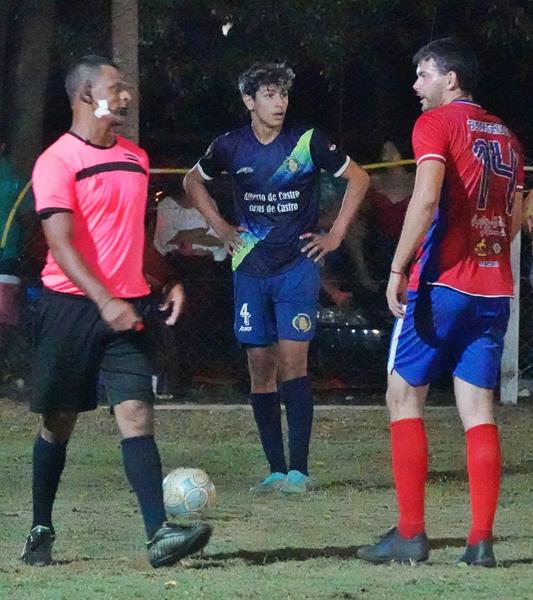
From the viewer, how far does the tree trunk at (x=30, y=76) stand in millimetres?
13656

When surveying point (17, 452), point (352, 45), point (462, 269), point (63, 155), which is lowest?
point (17, 452)

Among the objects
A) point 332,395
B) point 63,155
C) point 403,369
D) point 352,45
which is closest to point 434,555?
point 403,369

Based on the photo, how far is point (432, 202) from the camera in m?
5.52

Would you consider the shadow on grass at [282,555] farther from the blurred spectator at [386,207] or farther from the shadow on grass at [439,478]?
the blurred spectator at [386,207]

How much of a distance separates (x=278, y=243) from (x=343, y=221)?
38cm

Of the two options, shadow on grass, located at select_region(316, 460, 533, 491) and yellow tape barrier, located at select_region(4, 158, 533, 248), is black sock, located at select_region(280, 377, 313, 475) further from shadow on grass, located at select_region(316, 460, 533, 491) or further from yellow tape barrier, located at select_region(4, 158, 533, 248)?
yellow tape barrier, located at select_region(4, 158, 533, 248)

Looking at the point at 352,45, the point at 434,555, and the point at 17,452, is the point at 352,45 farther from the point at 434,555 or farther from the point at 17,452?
the point at 434,555

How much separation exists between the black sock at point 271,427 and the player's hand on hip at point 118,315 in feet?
8.65

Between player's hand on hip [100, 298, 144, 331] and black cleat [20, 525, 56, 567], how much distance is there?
38.2 inches

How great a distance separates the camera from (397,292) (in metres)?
5.68

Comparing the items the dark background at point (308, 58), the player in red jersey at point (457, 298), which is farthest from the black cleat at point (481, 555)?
the dark background at point (308, 58)

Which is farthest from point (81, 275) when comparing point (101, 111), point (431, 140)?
point (431, 140)

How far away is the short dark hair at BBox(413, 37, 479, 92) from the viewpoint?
583cm

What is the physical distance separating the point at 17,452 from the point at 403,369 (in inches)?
170
